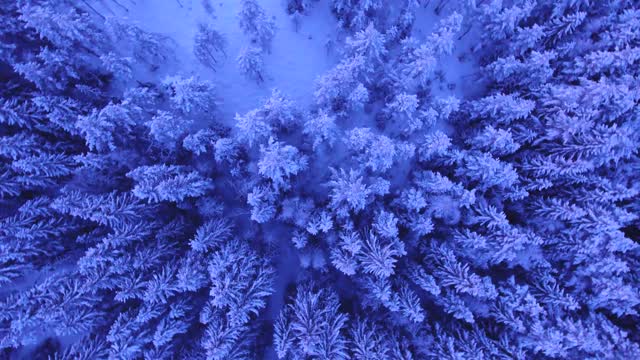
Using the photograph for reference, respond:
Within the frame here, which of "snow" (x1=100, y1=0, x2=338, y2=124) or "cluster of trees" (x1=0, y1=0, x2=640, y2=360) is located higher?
"snow" (x1=100, y1=0, x2=338, y2=124)

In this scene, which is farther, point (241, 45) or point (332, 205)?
point (241, 45)

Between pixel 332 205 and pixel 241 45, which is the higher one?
pixel 241 45

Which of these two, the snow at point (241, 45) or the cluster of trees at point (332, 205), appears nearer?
the cluster of trees at point (332, 205)

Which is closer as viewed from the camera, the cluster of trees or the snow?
the cluster of trees

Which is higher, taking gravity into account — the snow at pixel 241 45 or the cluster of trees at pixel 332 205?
the snow at pixel 241 45
